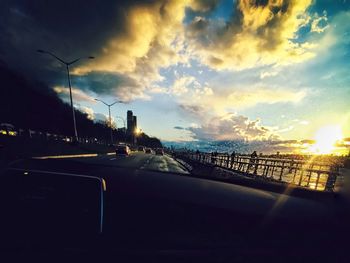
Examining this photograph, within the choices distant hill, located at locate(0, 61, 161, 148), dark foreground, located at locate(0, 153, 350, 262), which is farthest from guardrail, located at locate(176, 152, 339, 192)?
distant hill, located at locate(0, 61, 161, 148)

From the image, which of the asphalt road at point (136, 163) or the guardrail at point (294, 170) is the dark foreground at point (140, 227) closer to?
the guardrail at point (294, 170)

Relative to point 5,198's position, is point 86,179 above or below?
above

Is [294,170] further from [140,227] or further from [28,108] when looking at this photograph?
[28,108]

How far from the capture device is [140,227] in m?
2.21

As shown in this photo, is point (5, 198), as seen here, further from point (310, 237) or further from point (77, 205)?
point (310, 237)

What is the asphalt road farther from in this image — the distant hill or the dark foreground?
the distant hill

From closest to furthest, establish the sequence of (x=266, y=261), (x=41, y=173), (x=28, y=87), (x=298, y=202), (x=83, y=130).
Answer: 1. (x=266, y=261)
2. (x=41, y=173)
3. (x=298, y=202)
4. (x=28, y=87)
5. (x=83, y=130)

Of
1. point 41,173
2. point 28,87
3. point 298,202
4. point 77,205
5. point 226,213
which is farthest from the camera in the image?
point 28,87

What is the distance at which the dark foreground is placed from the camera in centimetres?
194

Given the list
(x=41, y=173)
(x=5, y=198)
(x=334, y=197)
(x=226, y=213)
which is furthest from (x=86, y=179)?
(x=334, y=197)

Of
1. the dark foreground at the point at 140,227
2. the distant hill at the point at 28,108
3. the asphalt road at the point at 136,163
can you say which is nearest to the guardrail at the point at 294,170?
the asphalt road at the point at 136,163

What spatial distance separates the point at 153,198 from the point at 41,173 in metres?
1.13

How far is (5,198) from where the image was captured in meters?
2.19

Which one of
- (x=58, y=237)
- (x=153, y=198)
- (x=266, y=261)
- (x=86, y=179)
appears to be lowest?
(x=266, y=261)
